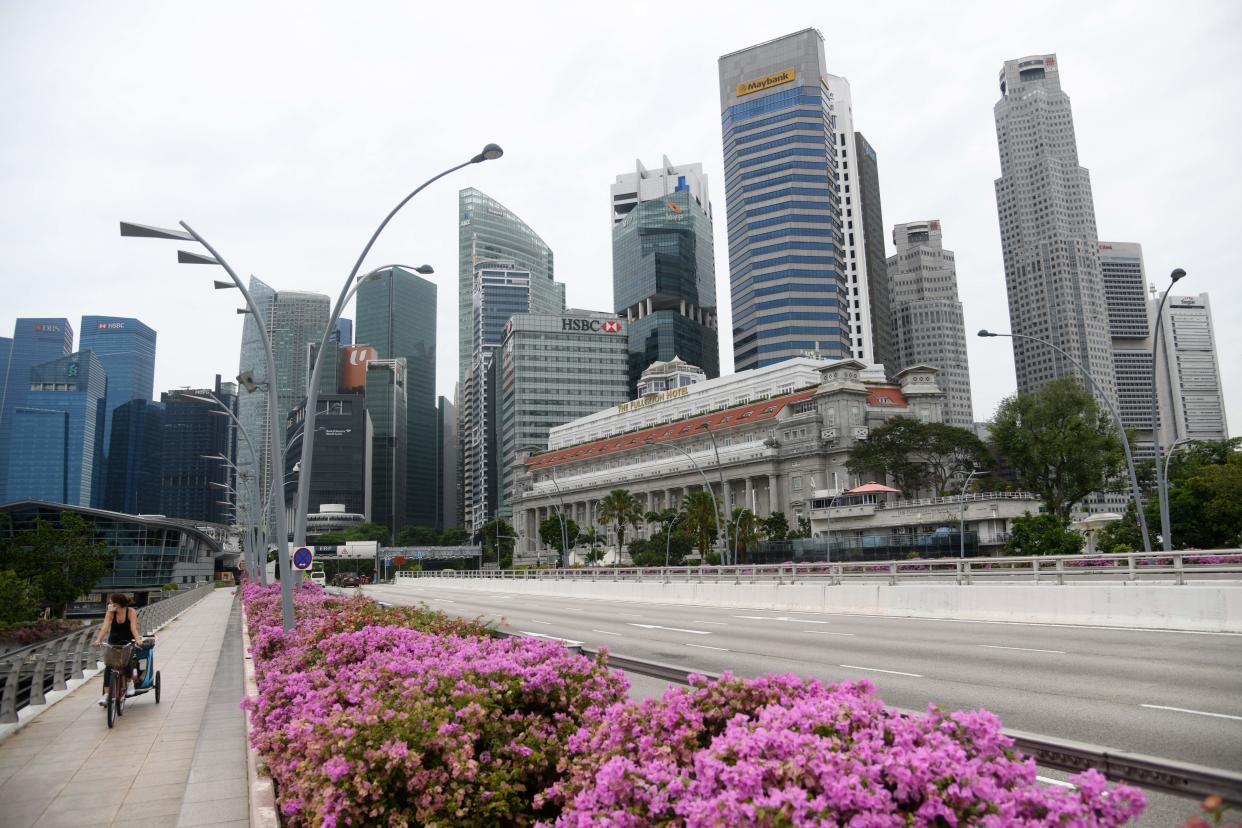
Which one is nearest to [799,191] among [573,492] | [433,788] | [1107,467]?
[573,492]

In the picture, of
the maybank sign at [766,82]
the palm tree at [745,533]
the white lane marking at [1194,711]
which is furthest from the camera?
the maybank sign at [766,82]

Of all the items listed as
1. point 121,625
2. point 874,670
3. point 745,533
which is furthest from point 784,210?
point 121,625

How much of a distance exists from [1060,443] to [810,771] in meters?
93.2

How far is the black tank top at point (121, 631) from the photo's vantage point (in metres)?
13.2

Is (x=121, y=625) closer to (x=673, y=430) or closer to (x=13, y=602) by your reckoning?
(x=13, y=602)

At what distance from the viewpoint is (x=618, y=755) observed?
425 centimetres

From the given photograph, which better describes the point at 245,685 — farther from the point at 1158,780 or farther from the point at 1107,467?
the point at 1107,467

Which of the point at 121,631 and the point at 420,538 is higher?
the point at 420,538

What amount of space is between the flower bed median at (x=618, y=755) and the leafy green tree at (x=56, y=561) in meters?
62.7

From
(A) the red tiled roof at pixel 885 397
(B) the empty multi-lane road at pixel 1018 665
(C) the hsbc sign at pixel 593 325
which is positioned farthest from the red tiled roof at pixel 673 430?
(B) the empty multi-lane road at pixel 1018 665

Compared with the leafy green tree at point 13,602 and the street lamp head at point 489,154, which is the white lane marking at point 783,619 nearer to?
the street lamp head at point 489,154

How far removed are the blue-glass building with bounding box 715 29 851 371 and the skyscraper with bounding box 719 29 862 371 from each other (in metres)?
0.21

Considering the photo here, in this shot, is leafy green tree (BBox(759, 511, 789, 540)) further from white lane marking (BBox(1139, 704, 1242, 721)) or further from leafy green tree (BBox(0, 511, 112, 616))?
white lane marking (BBox(1139, 704, 1242, 721))

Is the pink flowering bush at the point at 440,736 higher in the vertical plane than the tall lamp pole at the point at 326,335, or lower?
lower
